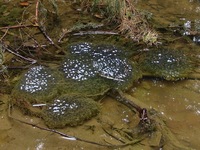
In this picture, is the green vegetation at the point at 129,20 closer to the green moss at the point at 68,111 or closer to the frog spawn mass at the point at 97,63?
the frog spawn mass at the point at 97,63

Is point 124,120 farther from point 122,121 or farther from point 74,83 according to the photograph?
point 74,83

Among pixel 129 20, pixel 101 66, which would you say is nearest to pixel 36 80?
pixel 101 66

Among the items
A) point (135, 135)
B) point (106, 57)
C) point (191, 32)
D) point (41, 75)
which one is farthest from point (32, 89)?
point (191, 32)

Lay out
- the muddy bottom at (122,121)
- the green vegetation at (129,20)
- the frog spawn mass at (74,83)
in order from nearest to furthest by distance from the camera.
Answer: the muddy bottom at (122,121) → the frog spawn mass at (74,83) → the green vegetation at (129,20)

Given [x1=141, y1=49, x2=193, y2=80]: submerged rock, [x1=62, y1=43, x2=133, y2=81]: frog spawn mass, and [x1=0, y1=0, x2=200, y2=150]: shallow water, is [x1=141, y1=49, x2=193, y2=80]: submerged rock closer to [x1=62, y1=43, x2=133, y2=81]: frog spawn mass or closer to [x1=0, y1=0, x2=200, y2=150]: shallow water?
[x1=0, y1=0, x2=200, y2=150]: shallow water

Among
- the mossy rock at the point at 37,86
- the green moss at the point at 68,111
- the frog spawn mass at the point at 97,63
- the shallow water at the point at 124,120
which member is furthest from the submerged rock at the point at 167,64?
the mossy rock at the point at 37,86
